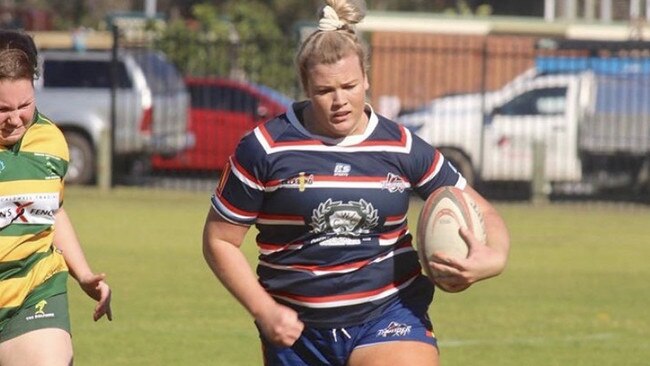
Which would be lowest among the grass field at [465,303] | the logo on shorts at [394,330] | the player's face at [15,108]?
the grass field at [465,303]

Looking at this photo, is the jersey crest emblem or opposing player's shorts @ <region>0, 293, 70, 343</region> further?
opposing player's shorts @ <region>0, 293, 70, 343</region>

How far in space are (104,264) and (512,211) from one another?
8.73 meters

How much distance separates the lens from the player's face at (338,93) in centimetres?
551

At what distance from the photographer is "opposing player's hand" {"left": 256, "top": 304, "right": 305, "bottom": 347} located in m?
5.37

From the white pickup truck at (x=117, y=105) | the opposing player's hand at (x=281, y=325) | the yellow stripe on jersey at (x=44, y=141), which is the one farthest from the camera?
the white pickup truck at (x=117, y=105)

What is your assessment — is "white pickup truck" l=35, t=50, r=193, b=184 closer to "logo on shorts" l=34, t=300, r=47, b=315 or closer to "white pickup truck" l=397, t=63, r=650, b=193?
"white pickup truck" l=397, t=63, r=650, b=193

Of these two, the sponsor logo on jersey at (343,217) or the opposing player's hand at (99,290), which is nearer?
the sponsor logo on jersey at (343,217)

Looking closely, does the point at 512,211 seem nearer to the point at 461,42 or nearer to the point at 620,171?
the point at 620,171

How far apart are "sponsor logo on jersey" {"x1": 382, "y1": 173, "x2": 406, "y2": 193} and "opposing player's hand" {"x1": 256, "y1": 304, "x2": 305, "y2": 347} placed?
23.5 inches

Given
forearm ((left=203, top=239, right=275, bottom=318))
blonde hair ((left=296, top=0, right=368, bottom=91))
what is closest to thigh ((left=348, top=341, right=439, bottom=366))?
forearm ((left=203, top=239, right=275, bottom=318))

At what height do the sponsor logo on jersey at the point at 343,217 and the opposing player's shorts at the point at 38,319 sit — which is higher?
the sponsor logo on jersey at the point at 343,217

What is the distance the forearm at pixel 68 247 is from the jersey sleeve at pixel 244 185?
0.92 metres

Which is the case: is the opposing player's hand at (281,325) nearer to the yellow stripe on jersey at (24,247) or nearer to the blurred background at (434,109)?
the yellow stripe on jersey at (24,247)

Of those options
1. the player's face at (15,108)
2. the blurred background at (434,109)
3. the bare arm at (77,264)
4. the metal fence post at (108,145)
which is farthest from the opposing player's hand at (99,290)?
the metal fence post at (108,145)
